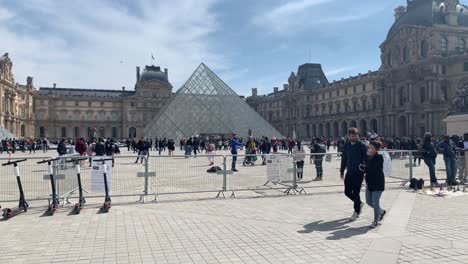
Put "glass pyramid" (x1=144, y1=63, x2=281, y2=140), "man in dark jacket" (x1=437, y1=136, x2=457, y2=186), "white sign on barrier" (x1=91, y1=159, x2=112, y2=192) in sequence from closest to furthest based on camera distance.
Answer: "white sign on barrier" (x1=91, y1=159, x2=112, y2=192) → "man in dark jacket" (x1=437, y1=136, x2=457, y2=186) → "glass pyramid" (x1=144, y1=63, x2=281, y2=140)

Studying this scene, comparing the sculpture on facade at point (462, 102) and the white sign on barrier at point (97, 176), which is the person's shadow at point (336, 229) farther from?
the sculpture on facade at point (462, 102)

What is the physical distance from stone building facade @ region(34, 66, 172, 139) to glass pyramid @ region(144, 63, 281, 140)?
5029 centimetres

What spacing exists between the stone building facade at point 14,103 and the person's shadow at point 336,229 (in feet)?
180

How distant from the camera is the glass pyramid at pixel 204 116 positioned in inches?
1368

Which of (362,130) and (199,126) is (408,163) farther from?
(362,130)

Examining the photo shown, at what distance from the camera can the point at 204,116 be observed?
35219 millimetres

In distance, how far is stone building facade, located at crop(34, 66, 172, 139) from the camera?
8281 centimetres

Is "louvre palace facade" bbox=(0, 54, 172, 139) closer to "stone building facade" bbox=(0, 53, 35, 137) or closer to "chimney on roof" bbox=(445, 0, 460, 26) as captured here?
"stone building facade" bbox=(0, 53, 35, 137)

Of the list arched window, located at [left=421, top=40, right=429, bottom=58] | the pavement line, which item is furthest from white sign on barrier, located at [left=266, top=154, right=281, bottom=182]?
arched window, located at [left=421, top=40, right=429, bottom=58]

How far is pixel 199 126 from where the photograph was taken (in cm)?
3522

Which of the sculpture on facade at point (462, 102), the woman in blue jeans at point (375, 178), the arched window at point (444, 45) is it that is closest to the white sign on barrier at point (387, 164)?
the woman in blue jeans at point (375, 178)

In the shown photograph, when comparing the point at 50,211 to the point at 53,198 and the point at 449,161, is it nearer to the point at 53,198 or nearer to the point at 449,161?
the point at 53,198

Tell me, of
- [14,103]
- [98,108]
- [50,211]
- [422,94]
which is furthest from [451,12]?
[98,108]

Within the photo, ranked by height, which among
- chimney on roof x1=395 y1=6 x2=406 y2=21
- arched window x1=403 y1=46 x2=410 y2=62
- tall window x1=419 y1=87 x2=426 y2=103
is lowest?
tall window x1=419 y1=87 x2=426 y2=103
